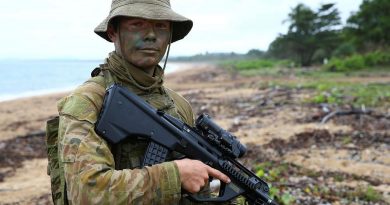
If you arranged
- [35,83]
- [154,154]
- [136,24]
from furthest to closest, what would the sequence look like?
[35,83] → [136,24] → [154,154]

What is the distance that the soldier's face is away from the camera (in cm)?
222

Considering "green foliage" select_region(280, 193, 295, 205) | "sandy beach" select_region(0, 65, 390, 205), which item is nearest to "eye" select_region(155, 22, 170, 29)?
"green foliage" select_region(280, 193, 295, 205)

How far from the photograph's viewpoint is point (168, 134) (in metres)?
2.11

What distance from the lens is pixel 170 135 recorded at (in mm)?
2113

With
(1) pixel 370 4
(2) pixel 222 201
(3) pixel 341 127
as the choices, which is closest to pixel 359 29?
(1) pixel 370 4

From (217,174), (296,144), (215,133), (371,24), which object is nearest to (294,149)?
(296,144)

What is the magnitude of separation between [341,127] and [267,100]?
226 inches

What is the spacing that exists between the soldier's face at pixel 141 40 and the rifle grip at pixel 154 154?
465 millimetres

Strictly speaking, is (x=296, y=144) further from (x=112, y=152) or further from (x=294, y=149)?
(x=112, y=152)

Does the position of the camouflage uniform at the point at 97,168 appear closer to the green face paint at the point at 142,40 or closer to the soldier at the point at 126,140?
the soldier at the point at 126,140

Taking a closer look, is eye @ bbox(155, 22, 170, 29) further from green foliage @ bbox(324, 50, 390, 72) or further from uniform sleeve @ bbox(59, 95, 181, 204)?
green foliage @ bbox(324, 50, 390, 72)

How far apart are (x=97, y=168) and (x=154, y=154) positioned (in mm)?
337

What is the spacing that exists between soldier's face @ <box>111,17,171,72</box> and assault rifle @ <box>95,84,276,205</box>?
0.26m

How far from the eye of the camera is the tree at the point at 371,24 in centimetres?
3253
